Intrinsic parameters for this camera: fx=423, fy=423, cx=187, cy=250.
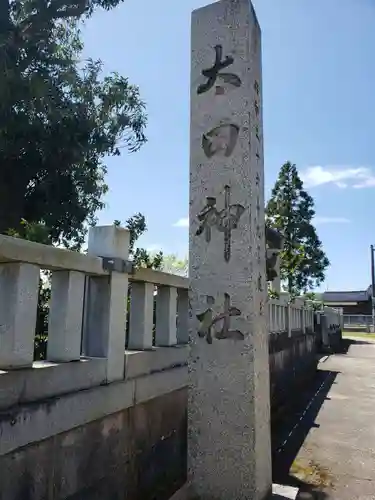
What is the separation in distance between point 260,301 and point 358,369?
10.6m

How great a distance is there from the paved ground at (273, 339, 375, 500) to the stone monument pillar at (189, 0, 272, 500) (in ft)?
4.07

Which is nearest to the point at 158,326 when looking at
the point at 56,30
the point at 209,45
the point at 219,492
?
the point at 219,492

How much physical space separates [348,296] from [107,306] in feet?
171

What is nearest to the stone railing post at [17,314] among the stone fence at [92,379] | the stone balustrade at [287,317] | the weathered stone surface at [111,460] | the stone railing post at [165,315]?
the stone fence at [92,379]

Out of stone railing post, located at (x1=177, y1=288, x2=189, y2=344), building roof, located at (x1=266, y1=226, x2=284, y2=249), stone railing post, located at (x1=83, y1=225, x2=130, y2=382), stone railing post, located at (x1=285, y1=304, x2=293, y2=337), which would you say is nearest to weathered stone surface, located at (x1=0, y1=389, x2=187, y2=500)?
stone railing post, located at (x1=83, y1=225, x2=130, y2=382)

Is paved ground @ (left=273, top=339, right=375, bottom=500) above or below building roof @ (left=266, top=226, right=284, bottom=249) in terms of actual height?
below

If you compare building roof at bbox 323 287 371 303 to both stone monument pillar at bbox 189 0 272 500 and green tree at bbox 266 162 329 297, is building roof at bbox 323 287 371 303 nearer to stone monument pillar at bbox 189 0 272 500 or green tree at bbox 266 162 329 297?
green tree at bbox 266 162 329 297

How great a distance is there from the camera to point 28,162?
10836 millimetres

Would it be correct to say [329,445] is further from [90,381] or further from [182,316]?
[90,381]

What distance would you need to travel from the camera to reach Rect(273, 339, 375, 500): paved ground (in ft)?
13.5

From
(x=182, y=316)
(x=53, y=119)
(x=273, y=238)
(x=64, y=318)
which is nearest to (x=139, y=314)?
(x=64, y=318)

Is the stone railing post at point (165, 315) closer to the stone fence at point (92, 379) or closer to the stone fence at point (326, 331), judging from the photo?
the stone fence at point (92, 379)

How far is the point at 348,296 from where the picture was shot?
Answer: 51.0 meters

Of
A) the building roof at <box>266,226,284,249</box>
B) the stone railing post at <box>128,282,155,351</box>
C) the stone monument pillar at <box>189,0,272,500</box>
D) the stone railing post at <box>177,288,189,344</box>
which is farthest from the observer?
the building roof at <box>266,226,284,249</box>
